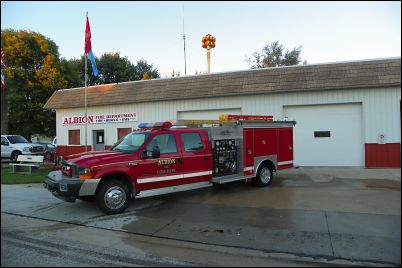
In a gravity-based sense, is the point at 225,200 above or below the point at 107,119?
below

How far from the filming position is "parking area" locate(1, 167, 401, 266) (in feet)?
19.9

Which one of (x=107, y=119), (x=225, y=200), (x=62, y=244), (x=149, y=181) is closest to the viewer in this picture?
(x=62, y=244)

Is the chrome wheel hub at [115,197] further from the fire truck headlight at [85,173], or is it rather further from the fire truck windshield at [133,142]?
the fire truck windshield at [133,142]

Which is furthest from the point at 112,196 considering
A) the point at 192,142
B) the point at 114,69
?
the point at 114,69

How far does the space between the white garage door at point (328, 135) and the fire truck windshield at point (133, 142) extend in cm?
894

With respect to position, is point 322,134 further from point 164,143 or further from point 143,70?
point 143,70

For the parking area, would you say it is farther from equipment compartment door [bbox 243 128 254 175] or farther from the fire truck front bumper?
equipment compartment door [bbox 243 128 254 175]

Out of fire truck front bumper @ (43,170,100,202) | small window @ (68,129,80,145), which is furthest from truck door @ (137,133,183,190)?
small window @ (68,129,80,145)

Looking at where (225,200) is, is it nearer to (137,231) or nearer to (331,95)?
(137,231)

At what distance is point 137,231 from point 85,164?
2.15 meters

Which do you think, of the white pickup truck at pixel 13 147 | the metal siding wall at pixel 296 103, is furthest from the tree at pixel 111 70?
the metal siding wall at pixel 296 103

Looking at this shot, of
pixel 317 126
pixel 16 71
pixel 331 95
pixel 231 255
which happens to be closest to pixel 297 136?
pixel 317 126

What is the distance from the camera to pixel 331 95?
16.0 m

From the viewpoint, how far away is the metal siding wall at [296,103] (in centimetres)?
1515
